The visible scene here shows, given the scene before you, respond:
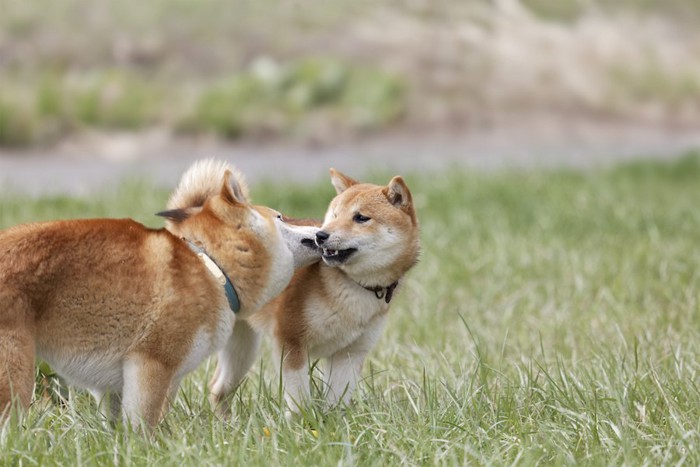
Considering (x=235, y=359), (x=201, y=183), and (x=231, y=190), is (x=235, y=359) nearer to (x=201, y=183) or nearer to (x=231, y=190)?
(x=201, y=183)

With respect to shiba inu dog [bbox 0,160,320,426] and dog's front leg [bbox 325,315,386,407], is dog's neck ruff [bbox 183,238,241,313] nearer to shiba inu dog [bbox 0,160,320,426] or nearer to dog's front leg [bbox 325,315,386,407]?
shiba inu dog [bbox 0,160,320,426]

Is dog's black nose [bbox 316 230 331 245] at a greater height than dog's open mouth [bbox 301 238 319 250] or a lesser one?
greater

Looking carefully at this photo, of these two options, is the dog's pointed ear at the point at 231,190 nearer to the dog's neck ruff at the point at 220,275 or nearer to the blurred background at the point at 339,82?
the dog's neck ruff at the point at 220,275

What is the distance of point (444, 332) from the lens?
593 centimetres

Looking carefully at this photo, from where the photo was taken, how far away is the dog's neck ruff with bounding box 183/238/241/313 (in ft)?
12.6

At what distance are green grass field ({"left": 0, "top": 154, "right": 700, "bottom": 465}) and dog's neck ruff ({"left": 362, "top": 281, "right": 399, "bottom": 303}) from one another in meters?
0.35

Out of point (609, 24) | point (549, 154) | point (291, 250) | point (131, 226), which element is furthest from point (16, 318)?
point (609, 24)

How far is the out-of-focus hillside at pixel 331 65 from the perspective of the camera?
44.5 feet

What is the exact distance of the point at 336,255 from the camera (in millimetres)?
4195

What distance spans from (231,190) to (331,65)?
35.2 feet

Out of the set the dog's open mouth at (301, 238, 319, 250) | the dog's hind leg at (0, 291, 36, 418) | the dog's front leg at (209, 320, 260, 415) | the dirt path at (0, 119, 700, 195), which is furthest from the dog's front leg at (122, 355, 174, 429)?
the dirt path at (0, 119, 700, 195)

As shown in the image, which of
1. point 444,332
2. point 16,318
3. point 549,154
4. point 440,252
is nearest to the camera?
point 16,318

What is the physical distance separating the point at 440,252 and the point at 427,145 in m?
6.28

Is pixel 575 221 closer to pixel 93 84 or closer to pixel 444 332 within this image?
pixel 444 332
